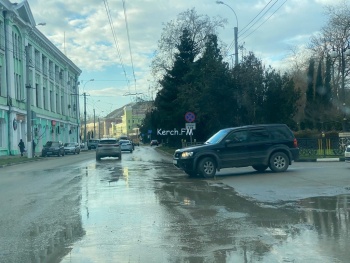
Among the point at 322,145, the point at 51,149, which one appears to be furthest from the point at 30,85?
the point at 322,145

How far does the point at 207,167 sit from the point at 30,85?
2799cm

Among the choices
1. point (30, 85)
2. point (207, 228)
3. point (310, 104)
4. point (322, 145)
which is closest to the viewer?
point (207, 228)

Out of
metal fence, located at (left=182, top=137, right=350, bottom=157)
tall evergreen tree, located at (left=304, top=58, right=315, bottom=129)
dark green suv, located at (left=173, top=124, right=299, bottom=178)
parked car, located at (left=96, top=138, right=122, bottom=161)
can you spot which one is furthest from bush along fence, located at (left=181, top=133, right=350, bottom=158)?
tall evergreen tree, located at (left=304, top=58, right=315, bottom=129)

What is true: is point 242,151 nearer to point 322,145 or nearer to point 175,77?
point 322,145

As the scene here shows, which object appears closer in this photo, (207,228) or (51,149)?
(207,228)

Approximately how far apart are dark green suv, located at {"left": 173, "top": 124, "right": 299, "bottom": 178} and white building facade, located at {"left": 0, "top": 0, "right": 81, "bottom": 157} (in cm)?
2528

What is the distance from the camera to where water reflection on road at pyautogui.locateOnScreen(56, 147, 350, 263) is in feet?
20.1

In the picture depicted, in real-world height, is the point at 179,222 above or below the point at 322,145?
below

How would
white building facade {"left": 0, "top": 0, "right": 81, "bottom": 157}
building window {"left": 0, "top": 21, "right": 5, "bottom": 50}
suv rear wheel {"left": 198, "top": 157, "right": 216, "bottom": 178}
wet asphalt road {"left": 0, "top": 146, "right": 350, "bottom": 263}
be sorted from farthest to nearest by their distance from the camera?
white building facade {"left": 0, "top": 0, "right": 81, "bottom": 157} → building window {"left": 0, "top": 21, "right": 5, "bottom": 50} → suv rear wheel {"left": 198, "top": 157, "right": 216, "bottom": 178} → wet asphalt road {"left": 0, "top": 146, "right": 350, "bottom": 263}

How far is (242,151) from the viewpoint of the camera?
54.4 ft

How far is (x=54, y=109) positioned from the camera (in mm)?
67812

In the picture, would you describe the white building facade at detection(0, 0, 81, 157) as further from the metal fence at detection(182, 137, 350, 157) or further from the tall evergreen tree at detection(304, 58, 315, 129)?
the tall evergreen tree at detection(304, 58, 315, 129)

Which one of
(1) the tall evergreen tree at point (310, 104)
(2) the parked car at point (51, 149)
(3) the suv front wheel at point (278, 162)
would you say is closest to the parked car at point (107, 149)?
(2) the parked car at point (51, 149)

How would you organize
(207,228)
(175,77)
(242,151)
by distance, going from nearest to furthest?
(207,228) < (242,151) < (175,77)
